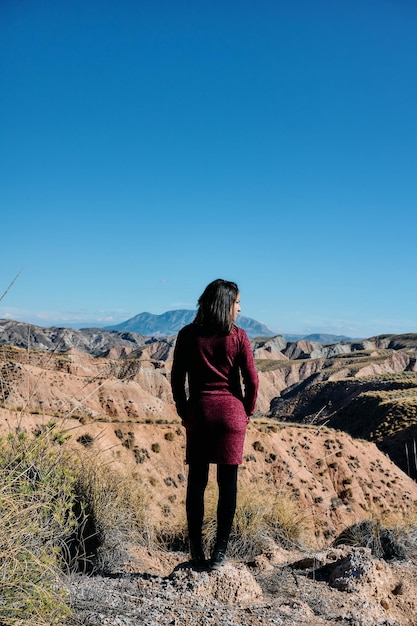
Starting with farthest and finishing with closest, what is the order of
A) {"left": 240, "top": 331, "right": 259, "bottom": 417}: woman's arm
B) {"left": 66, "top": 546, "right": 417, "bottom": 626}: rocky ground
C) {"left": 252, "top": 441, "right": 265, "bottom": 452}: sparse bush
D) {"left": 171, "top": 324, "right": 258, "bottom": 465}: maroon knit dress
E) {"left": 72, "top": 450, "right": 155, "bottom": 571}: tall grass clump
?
{"left": 252, "top": 441, "right": 265, "bottom": 452}: sparse bush → {"left": 72, "top": 450, "right": 155, "bottom": 571}: tall grass clump → {"left": 240, "top": 331, "right": 259, "bottom": 417}: woman's arm → {"left": 171, "top": 324, "right": 258, "bottom": 465}: maroon knit dress → {"left": 66, "top": 546, "right": 417, "bottom": 626}: rocky ground

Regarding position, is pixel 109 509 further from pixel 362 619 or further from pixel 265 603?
pixel 362 619

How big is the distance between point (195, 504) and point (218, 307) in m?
1.46

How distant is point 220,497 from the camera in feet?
13.4

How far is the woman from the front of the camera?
155 inches

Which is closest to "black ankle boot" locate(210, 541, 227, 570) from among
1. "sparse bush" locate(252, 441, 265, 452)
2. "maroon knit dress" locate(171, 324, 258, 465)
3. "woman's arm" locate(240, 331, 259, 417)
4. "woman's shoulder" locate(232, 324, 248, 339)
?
"maroon knit dress" locate(171, 324, 258, 465)

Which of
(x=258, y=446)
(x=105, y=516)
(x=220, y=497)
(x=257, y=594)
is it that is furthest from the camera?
(x=258, y=446)

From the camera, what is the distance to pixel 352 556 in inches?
179

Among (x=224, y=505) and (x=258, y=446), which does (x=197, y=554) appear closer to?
(x=224, y=505)

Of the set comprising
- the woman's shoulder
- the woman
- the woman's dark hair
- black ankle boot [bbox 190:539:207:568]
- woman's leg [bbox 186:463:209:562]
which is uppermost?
the woman's dark hair

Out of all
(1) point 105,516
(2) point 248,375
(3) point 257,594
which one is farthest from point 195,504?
(1) point 105,516

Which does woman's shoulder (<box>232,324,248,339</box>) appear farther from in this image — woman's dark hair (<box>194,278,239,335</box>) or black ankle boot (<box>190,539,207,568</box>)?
black ankle boot (<box>190,539,207,568</box>)

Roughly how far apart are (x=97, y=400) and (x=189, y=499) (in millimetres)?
32649

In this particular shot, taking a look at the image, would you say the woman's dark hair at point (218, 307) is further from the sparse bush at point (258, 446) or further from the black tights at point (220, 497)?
the sparse bush at point (258, 446)

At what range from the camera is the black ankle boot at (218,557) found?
13.0 feet
